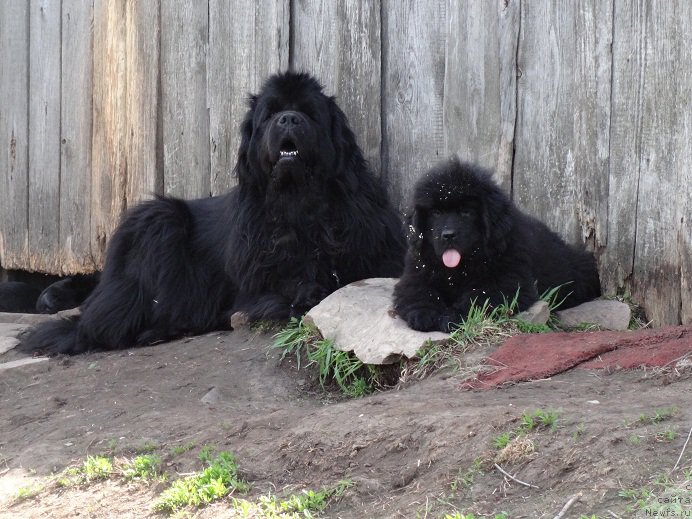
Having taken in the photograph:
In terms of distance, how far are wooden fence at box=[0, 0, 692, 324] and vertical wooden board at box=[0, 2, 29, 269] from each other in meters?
0.02

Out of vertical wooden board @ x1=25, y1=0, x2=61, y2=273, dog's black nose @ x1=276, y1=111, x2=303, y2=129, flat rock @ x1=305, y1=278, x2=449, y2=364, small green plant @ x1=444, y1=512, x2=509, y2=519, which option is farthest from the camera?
vertical wooden board @ x1=25, y1=0, x2=61, y2=273

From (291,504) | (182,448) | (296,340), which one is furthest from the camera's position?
(296,340)

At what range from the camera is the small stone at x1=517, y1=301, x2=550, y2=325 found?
578 centimetres

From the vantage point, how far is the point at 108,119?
871 centimetres

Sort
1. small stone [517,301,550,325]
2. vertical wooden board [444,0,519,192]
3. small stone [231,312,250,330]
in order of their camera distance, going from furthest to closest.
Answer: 1. small stone [231,312,250,330]
2. vertical wooden board [444,0,519,192]
3. small stone [517,301,550,325]

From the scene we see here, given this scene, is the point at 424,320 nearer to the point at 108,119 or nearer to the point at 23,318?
the point at 108,119

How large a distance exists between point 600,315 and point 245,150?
101 inches

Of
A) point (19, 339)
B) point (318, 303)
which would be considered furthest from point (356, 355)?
point (19, 339)

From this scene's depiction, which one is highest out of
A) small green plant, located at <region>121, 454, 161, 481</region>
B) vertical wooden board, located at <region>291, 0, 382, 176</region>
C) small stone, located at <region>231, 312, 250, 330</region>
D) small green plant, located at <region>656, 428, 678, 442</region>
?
vertical wooden board, located at <region>291, 0, 382, 176</region>

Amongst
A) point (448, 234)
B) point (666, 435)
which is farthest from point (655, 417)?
point (448, 234)

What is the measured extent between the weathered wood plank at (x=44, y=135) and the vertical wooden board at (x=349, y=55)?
2.65m

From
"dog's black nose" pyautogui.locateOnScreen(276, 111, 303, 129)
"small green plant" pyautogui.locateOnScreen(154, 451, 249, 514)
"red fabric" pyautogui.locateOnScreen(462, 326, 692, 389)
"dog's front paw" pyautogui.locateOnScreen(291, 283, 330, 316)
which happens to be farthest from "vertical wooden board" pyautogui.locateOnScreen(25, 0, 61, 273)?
"small green plant" pyautogui.locateOnScreen(154, 451, 249, 514)

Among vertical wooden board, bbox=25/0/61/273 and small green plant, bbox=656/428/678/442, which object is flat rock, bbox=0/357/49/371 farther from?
small green plant, bbox=656/428/678/442

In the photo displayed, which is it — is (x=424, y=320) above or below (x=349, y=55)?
below
